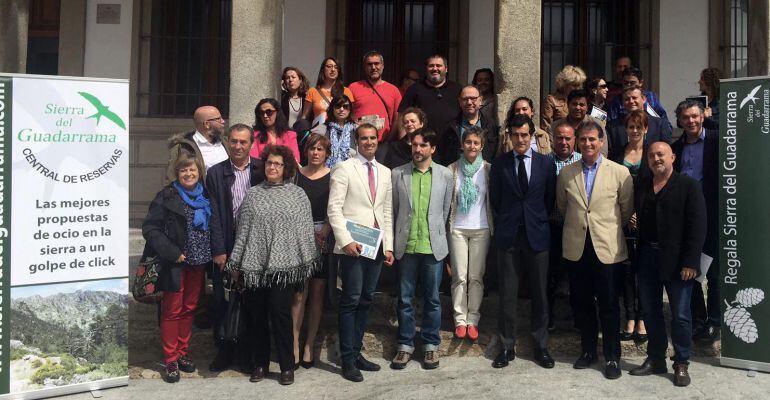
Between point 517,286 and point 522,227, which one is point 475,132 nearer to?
point 522,227

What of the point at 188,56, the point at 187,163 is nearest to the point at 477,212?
the point at 187,163

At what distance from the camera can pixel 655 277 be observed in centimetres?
508

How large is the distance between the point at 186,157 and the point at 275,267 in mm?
1057

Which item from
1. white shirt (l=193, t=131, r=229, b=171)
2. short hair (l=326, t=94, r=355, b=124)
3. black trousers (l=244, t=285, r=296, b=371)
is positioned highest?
short hair (l=326, t=94, r=355, b=124)

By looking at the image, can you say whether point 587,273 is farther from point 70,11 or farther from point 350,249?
point 70,11

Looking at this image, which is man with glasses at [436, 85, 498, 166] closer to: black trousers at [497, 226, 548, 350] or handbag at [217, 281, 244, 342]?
black trousers at [497, 226, 548, 350]

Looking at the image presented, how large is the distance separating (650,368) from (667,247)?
3.11 ft

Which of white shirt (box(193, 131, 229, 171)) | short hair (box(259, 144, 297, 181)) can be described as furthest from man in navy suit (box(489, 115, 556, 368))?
white shirt (box(193, 131, 229, 171))

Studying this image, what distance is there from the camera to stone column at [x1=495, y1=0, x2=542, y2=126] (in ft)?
21.2

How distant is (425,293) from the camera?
532 centimetres

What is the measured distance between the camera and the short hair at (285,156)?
5.04 metres

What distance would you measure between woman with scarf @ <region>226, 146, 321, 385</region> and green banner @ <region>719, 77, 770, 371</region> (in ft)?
10.2

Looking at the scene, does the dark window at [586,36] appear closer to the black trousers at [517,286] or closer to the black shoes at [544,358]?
the black trousers at [517,286]

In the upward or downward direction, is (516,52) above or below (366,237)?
above
